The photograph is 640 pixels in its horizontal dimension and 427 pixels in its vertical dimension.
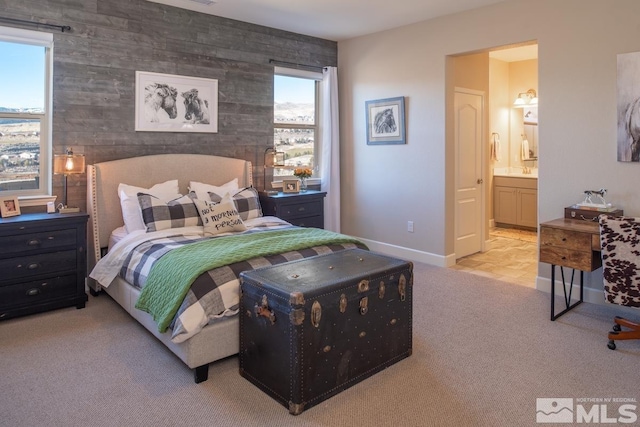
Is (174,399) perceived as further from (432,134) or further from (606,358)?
(432,134)

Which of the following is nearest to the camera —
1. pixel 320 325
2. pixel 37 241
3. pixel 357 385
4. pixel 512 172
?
pixel 320 325

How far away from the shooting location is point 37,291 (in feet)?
11.7

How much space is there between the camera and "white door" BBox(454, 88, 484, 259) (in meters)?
5.42

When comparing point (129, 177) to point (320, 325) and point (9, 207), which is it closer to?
point (9, 207)

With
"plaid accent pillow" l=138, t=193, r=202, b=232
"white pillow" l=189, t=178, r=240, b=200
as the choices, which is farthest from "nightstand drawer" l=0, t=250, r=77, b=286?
"white pillow" l=189, t=178, r=240, b=200

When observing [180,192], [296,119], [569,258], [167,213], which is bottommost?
[569,258]

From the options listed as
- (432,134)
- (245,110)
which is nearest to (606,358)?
(432,134)

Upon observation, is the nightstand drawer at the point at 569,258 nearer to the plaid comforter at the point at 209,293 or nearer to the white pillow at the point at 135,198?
the plaid comforter at the point at 209,293

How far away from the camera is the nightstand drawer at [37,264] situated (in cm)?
343

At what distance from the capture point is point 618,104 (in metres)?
3.71

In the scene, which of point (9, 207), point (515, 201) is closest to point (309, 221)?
point (9, 207)

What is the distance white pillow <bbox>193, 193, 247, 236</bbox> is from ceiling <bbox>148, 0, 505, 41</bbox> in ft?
6.67

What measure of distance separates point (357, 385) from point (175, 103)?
11.3 feet

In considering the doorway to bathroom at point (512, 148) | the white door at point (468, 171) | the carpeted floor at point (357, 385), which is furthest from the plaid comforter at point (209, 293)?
the doorway to bathroom at point (512, 148)
